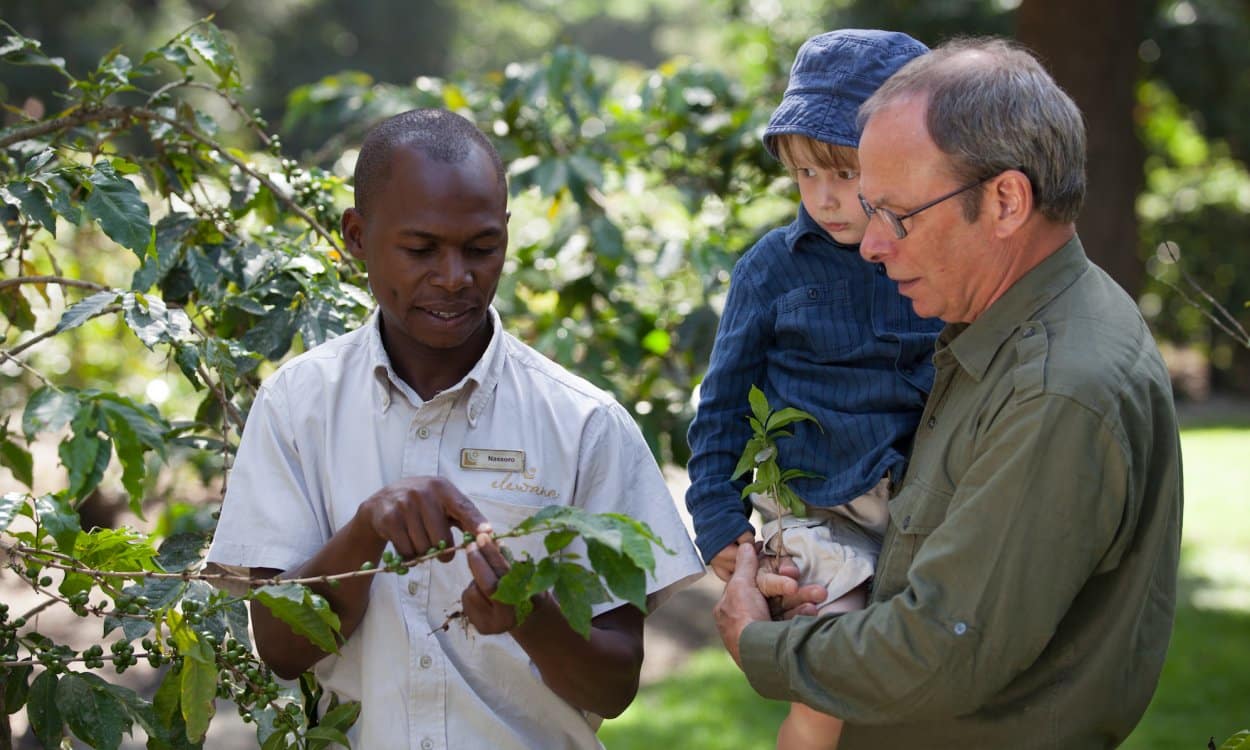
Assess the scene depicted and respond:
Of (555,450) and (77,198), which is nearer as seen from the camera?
(555,450)

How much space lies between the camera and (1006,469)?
5.99 feet

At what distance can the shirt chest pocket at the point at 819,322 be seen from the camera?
2389 mm

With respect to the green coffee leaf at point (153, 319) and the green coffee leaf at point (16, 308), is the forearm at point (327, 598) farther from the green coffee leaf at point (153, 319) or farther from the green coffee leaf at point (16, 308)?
the green coffee leaf at point (16, 308)

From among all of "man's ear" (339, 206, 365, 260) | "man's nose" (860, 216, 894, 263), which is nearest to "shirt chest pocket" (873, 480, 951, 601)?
"man's nose" (860, 216, 894, 263)

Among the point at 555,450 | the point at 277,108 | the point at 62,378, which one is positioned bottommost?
the point at 277,108

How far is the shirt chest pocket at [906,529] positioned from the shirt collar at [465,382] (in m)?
0.68

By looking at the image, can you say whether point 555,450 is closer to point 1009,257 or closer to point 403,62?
point 1009,257

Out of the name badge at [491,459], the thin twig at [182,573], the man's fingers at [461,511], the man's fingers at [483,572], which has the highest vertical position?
the man's fingers at [461,511]

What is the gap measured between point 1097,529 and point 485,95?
309cm

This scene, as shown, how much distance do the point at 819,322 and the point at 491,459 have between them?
0.62 m

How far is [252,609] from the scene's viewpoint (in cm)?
216

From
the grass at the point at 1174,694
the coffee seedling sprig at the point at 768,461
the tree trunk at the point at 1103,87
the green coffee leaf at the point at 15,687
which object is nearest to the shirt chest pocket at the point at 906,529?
the coffee seedling sprig at the point at 768,461

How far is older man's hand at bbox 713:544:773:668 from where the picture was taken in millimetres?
2211

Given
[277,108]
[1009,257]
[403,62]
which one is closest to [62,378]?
[1009,257]
